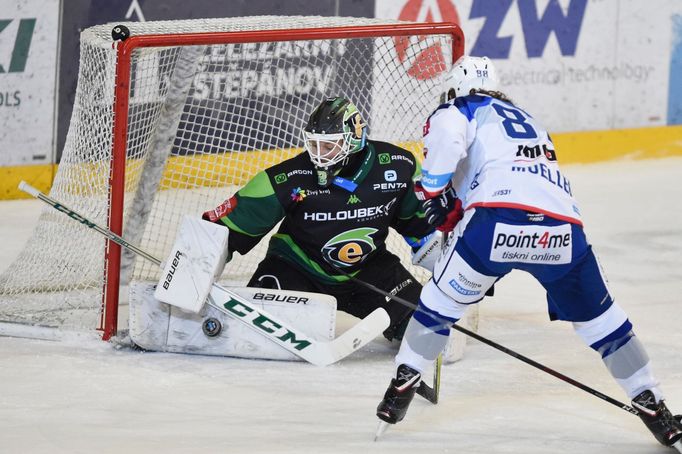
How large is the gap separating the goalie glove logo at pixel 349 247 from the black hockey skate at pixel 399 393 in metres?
0.81

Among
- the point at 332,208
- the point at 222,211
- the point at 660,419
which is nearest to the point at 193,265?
the point at 222,211

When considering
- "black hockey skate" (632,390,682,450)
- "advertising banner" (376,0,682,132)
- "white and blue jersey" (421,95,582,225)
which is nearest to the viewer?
"white and blue jersey" (421,95,582,225)

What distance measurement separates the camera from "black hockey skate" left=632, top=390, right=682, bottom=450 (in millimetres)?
3459

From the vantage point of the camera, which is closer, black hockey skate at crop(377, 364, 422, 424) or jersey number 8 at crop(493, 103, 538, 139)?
jersey number 8 at crop(493, 103, 538, 139)

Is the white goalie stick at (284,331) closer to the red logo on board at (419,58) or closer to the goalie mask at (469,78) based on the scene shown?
the goalie mask at (469,78)

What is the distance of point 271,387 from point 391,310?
1.80 ft

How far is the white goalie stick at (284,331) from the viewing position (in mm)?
4145

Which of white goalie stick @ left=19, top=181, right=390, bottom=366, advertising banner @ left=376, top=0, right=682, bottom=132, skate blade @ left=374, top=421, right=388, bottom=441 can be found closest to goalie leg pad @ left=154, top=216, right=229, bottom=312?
white goalie stick @ left=19, top=181, right=390, bottom=366

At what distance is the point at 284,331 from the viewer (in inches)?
164

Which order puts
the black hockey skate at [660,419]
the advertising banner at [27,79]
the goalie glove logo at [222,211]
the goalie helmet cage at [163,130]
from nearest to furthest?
the black hockey skate at [660,419] < the goalie glove logo at [222,211] < the goalie helmet cage at [163,130] < the advertising banner at [27,79]

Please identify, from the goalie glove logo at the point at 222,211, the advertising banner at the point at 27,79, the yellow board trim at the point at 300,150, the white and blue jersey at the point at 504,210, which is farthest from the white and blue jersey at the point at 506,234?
the advertising banner at the point at 27,79

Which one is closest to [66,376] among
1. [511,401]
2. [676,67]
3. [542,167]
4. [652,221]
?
[511,401]

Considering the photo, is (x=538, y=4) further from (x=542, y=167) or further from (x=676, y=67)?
(x=542, y=167)

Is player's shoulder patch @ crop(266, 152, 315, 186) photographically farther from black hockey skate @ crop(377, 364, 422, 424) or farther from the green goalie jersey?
black hockey skate @ crop(377, 364, 422, 424)
